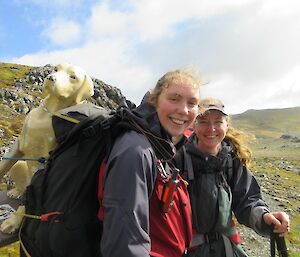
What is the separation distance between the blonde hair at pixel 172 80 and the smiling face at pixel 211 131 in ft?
4.24

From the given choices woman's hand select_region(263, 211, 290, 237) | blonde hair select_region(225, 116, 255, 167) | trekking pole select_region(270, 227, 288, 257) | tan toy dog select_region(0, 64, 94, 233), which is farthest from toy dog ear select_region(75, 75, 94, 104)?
trekking pole select_region(270, 227, 288, 257)

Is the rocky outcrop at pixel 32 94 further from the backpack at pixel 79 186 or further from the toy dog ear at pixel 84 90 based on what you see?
the backpack at pixel 79 186

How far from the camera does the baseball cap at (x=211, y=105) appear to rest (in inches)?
199

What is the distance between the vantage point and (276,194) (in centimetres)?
3064

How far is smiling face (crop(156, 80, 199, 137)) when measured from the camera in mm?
3697

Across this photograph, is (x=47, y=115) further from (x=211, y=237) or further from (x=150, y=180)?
(x=211, y=237)

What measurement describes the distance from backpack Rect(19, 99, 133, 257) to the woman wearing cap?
1.53 m

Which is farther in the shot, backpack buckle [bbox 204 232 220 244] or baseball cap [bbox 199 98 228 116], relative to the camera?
baseball cap [bbox 199 98 228 116]

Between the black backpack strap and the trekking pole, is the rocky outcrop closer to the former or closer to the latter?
the black backpack strap

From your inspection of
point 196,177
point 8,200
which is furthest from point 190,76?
point 8,200

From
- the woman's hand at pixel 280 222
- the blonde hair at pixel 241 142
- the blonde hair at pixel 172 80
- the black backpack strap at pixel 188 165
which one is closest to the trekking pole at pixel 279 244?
the woman's hand at pixel 280 222

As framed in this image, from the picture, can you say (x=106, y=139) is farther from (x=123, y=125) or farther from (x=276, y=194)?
(x=276, y=194)

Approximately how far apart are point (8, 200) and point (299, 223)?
20652 mm

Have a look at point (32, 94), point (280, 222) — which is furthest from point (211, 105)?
point (32, 94)
